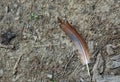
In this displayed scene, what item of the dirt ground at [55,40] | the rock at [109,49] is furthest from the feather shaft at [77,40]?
the rock at [109,49]

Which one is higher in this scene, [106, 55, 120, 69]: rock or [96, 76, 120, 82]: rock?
[106, 55, 120, 69]: rock

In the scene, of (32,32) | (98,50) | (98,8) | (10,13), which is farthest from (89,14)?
(10,13)

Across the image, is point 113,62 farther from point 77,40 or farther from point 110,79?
point 77,40

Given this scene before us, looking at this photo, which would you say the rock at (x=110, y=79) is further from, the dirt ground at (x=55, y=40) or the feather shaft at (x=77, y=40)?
the feather shaft at (x=77, y=40)

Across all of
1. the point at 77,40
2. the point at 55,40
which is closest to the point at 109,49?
the point at 77,40

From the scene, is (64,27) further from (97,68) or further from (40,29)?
(97,68)

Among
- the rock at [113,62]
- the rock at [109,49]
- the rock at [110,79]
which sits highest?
the rock at [109,49]

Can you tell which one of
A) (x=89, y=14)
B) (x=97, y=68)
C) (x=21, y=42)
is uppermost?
(x=89, y=14)

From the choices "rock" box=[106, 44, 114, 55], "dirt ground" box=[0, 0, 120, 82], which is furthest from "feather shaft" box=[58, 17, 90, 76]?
"rock" box=[106, 44, 114, 55]

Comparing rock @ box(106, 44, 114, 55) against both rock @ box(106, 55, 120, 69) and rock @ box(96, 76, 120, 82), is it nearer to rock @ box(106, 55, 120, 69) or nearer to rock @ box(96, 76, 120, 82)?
rock @ box(106, 55, 120, 69)
